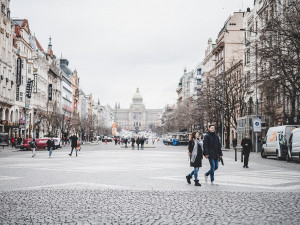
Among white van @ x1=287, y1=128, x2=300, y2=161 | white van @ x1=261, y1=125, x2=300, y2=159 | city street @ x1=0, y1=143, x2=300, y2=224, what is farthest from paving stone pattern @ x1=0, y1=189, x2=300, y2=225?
white van @ x1=261, y1=125, x2=300, y2=159

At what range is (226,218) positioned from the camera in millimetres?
7664

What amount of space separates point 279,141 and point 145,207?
73.1 feet

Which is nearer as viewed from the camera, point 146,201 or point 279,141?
point 146,201

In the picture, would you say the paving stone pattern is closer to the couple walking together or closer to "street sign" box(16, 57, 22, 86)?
the couple walking together

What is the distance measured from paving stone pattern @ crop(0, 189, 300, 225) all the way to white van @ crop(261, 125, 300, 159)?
18.5 metres

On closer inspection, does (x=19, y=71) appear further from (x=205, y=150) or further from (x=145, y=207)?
(x=145, y=207)

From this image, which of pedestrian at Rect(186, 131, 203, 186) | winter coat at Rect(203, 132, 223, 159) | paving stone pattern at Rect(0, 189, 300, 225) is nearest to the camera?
paving stone pattern at Rect(0, 189, 300, 225)

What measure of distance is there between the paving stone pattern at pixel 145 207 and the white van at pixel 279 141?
18529 millimetres

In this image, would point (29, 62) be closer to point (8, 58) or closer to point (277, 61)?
point (8, 58)

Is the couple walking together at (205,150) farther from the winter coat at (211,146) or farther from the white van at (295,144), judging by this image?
the white van at (295,144)

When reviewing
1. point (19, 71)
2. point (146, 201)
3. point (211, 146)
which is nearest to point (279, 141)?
point (211, 146)

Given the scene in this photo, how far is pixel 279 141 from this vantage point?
96.0 ft

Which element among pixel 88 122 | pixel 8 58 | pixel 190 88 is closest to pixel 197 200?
pixel 8 58

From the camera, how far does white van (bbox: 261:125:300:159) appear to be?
1129 inches
